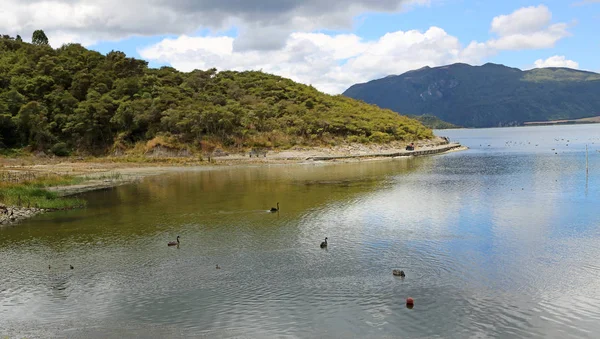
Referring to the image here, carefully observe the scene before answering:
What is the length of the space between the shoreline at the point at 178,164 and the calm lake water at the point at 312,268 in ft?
61.4

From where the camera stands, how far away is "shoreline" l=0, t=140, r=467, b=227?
57.4 m

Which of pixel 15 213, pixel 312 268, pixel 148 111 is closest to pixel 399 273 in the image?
pixel 312 268

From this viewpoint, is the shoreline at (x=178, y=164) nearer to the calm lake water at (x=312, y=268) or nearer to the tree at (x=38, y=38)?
the calm lake water at (x=312, y=268)

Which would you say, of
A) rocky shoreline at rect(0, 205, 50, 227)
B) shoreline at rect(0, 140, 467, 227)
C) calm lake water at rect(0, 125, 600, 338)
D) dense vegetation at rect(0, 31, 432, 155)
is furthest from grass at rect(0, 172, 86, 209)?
dense vegetation at rect(0, 31, 432, 155)

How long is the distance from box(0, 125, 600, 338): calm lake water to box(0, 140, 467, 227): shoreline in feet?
61.4

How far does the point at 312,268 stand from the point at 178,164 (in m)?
62.1

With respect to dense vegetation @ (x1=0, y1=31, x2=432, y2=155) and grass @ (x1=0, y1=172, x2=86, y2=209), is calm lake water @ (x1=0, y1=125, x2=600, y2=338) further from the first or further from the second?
dense vegetation @ (x1=0, y1=31, x2=432, y2=155)

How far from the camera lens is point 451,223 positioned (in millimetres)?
29047

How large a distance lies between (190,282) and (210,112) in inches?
2805

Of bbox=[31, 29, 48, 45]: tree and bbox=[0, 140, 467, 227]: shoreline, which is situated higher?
bbox=[31, 29, 48, 45]: tree

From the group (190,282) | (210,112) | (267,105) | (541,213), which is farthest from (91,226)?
(267,105)

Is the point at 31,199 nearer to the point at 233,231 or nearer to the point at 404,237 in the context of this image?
the point at 233,231

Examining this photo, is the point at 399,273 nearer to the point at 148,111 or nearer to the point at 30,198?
the point at 30,198

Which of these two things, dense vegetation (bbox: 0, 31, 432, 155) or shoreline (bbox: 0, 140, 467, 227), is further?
dense vegetation (bbox: 0, 31, 432, 155)
